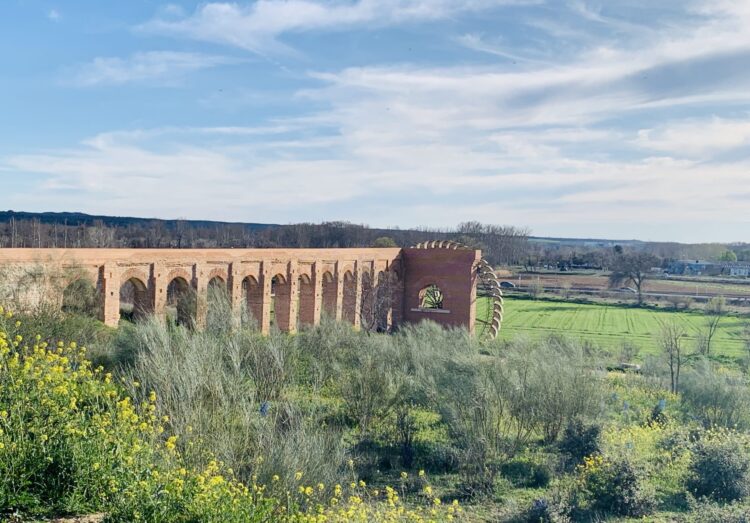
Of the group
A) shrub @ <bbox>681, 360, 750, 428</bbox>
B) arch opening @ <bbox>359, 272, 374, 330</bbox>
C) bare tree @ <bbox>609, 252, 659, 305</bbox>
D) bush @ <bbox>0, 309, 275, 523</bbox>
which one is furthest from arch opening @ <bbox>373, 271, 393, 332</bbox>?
bare tree @ <bbox>609, 252, 659, 305</bbox>

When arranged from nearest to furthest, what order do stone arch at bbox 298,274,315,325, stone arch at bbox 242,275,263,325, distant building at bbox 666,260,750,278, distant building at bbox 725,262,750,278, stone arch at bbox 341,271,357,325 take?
1. stone arch at bbox 242,275,263,325
2. stone arch at bbox 298,274,315,325
3. stone arch at bbox 341,271,357,325
4. distant building at bbox 725,262,750,278
5. distant building at bbox 666,260,750,278

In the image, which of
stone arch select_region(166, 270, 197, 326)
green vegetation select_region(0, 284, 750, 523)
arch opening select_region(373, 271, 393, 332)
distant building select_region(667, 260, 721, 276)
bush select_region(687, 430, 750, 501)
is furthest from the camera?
distant building select_region(667, 260, 721, 276)

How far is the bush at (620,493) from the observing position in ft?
31.5

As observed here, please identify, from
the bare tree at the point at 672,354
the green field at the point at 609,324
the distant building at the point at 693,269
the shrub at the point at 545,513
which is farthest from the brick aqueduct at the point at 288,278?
the distant building at the point at 693,269

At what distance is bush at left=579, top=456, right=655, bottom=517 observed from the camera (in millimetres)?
9609

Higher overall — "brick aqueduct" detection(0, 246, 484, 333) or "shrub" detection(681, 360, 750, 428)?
"brick aqueduct" detection(0, 246, 484, 333)

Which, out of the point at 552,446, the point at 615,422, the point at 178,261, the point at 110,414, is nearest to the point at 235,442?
the point at 110,414

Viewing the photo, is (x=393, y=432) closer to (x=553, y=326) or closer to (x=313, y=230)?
(x=553, y=326)

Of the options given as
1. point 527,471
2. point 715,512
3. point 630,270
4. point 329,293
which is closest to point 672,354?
point 329,293

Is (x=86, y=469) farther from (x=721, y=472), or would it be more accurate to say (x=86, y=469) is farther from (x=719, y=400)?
(x=719, y=400)

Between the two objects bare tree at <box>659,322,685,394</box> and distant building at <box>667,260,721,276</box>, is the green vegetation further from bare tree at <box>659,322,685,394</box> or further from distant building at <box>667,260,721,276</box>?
distant building at <box>667,260,721,276</box>

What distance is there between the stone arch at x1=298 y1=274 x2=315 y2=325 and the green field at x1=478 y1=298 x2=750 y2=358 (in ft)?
33.9

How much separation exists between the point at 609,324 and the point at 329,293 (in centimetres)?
2107

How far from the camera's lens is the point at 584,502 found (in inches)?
396
